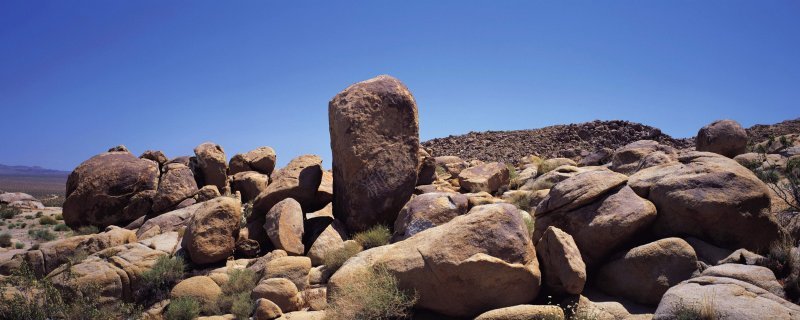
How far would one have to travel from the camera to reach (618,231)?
28.7ft

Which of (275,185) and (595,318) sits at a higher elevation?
(275,185)

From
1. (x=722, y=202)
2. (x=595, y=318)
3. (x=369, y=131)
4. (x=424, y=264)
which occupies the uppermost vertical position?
(x=369, y=131)

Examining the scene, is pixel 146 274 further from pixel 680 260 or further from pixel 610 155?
pixel 610 155

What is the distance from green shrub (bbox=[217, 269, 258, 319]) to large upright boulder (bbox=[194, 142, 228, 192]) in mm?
6692

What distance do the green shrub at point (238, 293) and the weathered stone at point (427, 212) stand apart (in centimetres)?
320

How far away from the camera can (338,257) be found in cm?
1058

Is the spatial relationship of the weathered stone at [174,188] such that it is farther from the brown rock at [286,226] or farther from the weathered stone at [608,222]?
the weathered stone at [608,222]

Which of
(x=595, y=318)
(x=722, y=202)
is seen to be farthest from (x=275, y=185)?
(x=722, y=202)

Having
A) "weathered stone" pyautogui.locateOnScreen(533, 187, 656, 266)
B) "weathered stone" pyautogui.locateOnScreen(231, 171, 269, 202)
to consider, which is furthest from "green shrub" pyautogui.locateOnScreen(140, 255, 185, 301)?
"weathered stone" pyautogui.locateOnScreen(533, 187, 656, 266)

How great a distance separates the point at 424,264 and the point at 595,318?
258cm

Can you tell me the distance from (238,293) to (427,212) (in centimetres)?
422

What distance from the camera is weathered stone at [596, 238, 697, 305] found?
25.9 ft

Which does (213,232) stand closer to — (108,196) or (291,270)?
(291,270)

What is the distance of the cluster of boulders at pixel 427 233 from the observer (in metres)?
7.68
